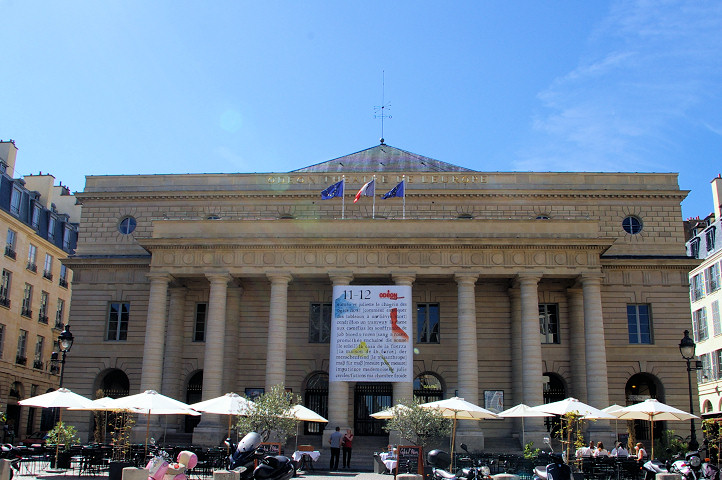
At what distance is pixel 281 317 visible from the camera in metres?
32.5

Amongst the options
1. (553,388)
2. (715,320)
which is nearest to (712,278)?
(715,320)

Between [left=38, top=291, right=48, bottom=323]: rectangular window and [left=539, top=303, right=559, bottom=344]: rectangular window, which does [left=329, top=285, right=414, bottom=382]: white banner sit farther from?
[left=38, top=291, right=48, bottom=323]: rectangular window

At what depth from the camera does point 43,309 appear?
48.8 metres

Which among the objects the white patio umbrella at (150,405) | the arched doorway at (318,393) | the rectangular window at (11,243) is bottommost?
the white patio umbrella at (150,405)

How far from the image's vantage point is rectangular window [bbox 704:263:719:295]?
45219mm

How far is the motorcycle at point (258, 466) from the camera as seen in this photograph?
12.2m

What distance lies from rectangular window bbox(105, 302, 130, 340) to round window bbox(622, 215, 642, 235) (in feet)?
86.3

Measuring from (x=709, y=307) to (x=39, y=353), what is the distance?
145ft

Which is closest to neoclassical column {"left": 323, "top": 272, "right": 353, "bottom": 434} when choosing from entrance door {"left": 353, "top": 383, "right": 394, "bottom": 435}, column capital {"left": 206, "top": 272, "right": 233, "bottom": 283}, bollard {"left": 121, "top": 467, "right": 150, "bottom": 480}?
entrance door {"left": 353, "top": 383, "right": 394, "bottom": 435}

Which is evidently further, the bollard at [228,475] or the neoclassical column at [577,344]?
the neoclassical column at [577,344]

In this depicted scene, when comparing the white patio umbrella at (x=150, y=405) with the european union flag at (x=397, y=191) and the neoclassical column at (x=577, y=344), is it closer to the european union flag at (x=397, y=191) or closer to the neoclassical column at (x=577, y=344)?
the european union flag at (x=397, y=191)

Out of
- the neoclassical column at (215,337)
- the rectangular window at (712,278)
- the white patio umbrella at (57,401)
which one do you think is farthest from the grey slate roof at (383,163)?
the white patio umbrella at (57,401)

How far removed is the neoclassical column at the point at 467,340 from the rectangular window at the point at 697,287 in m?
23.4

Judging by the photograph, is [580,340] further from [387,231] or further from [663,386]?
[387,231]
